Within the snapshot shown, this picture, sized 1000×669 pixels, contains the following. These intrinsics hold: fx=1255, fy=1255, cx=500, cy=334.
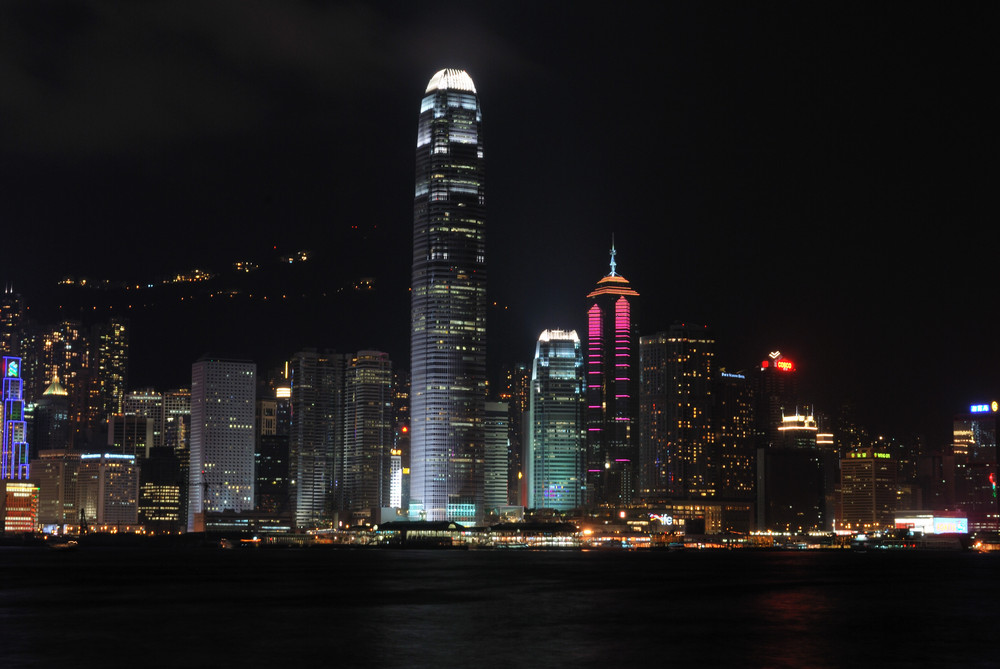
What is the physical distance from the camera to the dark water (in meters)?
64.0

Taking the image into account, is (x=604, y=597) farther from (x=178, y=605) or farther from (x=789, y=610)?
(x=178, y=605)

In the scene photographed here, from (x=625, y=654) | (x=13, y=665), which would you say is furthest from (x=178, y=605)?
(x=625, y=654)

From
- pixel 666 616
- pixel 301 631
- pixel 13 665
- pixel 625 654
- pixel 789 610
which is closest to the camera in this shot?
pixel 13 665

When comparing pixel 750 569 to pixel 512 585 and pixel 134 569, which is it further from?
pixel 134 569

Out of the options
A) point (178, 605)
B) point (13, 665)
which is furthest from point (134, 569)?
point (13, 665)

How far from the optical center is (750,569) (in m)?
186

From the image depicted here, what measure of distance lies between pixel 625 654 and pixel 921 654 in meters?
16.5

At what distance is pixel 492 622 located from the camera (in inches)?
3263

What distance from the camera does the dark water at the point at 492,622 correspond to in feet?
210

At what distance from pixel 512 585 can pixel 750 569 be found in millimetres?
67083

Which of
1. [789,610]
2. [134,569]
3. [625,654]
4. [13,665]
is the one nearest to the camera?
[13,665]

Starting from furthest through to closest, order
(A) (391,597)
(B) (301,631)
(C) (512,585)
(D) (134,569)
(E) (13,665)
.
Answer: (D) (134,569), (C) (512,585), (A) (391,597), (B) (301,631), (E) (13,665)

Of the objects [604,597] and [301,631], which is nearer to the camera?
[301,631]

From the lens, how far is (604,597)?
11000 centimetres
